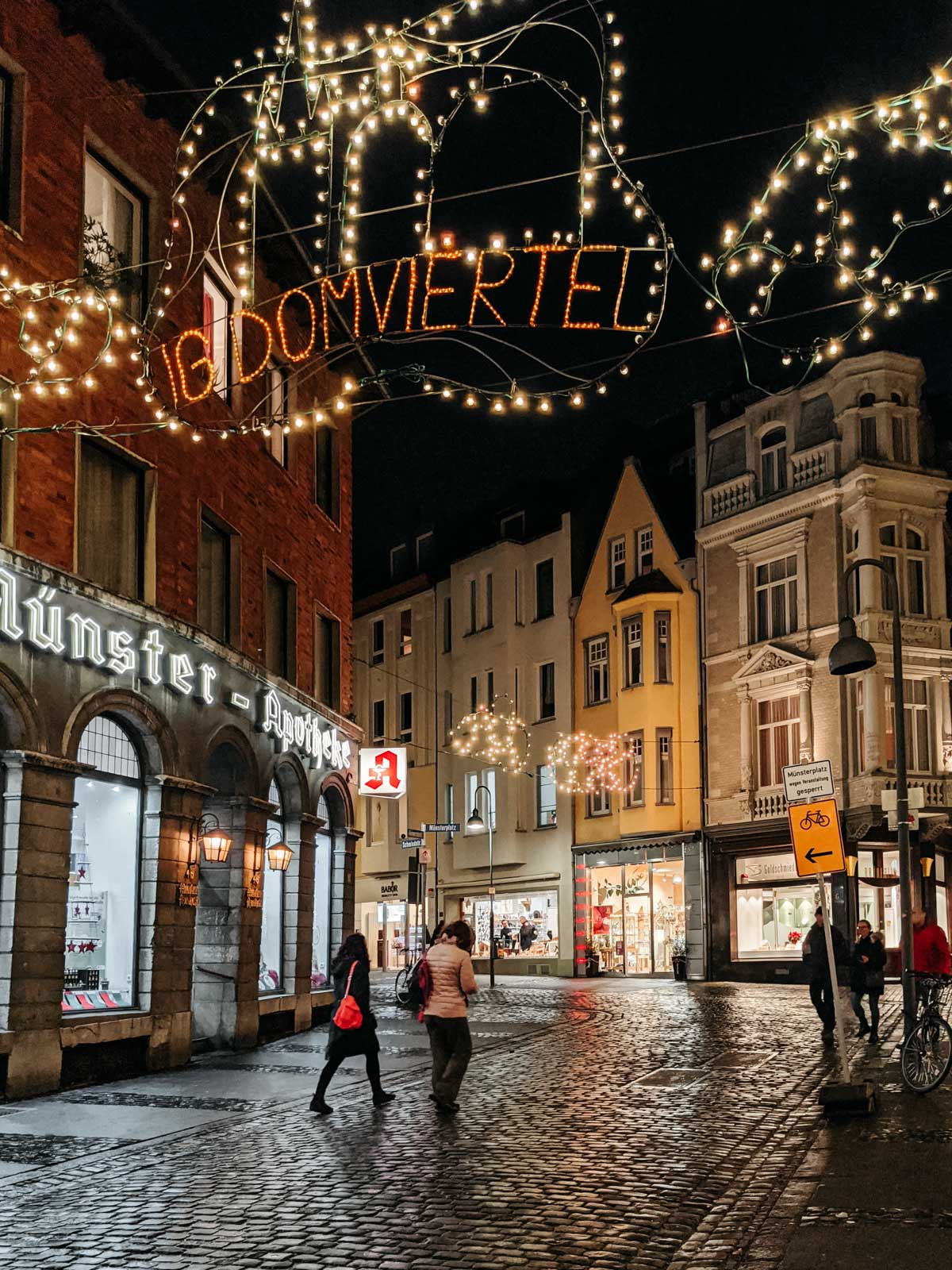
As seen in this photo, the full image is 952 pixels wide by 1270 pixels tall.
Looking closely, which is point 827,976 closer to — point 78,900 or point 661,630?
point 78,900

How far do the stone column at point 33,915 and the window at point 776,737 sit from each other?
26.6 meters

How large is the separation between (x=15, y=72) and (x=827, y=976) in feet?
50.3

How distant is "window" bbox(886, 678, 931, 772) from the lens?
37656 millimetres

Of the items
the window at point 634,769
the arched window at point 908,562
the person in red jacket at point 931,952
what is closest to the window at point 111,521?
the person in red jacket at point 931,952

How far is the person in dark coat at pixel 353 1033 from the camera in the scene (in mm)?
13758

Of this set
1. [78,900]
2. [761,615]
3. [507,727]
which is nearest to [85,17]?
[78,900]

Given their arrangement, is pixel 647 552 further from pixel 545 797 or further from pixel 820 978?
pixel 820 978

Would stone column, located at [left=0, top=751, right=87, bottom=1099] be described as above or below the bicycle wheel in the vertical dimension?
above

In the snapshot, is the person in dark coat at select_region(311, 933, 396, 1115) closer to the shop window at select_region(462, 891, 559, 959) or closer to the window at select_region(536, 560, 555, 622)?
the shop window at select_region(462, 891, 559, 959)

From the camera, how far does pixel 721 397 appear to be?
44844 mm

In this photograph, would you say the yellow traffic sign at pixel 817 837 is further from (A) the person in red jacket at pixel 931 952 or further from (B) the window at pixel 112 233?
(B) the window at pixel 112 233

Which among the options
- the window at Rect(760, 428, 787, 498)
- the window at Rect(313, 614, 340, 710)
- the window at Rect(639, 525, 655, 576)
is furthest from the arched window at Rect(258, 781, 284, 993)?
the window at Rect(639, 525, 655, 576)

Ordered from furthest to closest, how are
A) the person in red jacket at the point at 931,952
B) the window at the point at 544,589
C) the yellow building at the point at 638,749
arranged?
the window at the point at 544,589
the yellow building at the point at 638,749
the person in red jacket at the point at 931,952

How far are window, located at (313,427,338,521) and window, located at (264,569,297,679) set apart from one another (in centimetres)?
263
